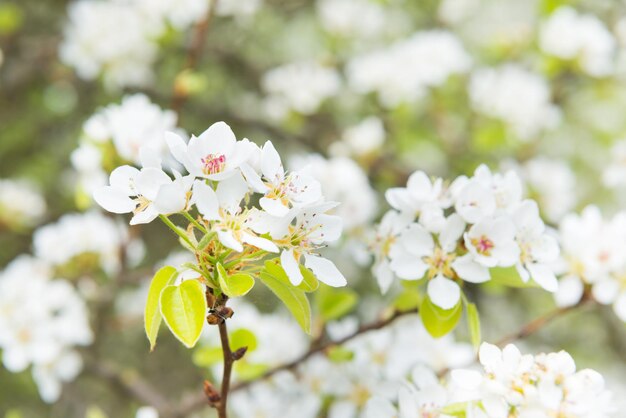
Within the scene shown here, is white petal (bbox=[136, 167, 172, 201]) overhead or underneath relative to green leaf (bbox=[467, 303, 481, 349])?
overhead

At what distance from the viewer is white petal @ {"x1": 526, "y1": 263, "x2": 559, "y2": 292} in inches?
46.9

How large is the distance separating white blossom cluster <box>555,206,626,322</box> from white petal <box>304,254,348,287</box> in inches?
25.3

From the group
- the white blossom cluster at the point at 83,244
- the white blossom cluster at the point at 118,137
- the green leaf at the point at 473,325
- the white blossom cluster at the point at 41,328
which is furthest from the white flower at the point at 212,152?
the white blossom cluster at the point at 83,244

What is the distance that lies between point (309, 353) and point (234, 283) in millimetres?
593

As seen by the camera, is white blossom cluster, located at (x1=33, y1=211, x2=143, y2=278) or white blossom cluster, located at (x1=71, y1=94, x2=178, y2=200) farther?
white blossom cluster, located at (x1=33, y1=211, x2=143, y2=278)

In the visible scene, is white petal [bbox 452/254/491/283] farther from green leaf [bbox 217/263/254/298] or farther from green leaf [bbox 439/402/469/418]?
green leaf [bbox 217/263/254/298]

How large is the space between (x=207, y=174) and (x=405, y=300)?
1.85ft

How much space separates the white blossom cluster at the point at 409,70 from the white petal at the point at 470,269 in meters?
1.76

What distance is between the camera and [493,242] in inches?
46.6

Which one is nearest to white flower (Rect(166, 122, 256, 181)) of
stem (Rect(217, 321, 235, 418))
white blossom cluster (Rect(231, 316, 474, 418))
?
stem (Rect(217, 321, 235, 418))

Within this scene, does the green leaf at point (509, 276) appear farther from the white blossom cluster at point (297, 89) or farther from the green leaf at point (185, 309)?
the white blossom cluster at point (297, 89)

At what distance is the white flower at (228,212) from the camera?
948 mm

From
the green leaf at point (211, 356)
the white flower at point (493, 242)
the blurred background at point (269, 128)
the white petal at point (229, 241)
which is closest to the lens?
the white petal at point (229, 241)

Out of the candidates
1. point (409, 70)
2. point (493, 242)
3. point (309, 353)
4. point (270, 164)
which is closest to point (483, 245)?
point (493, 242)
